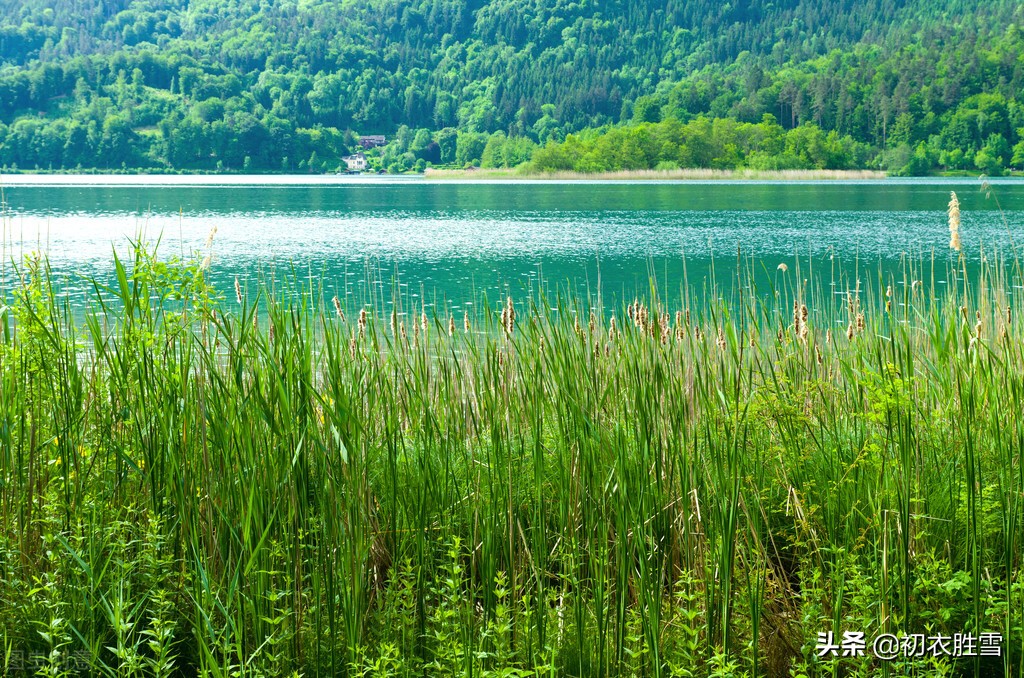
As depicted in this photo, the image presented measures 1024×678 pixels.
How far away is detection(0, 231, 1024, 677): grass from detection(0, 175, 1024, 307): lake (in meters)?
5.59

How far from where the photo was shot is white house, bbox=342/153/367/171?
466ft

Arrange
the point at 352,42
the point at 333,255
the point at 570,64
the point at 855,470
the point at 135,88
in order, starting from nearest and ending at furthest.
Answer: the point at 855,470
the point at 333,255
the point at 135,88
the point at 570,64
the point at 352,42

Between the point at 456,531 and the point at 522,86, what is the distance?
162981mm

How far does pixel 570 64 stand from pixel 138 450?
17485cm

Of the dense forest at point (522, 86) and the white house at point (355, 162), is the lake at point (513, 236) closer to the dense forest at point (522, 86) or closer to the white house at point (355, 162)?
the dense forest at point (522, 86)

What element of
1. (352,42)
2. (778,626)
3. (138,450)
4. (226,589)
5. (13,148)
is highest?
(352,42)

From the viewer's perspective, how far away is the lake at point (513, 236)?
1875cm

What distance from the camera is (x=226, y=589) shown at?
251 cm

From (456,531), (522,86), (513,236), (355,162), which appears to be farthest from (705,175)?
(456,531)

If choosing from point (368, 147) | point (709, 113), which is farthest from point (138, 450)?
point (368, 147)

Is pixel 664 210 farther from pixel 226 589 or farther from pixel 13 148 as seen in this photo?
pixel 13 148

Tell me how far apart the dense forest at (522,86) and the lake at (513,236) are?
54.1m

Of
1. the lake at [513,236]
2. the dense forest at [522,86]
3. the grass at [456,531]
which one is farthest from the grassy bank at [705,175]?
the grass at [456,531]

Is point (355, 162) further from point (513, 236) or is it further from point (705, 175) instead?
point (513, 236)
